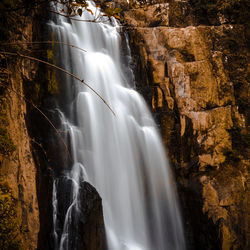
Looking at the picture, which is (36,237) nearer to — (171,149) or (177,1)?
(171,149)

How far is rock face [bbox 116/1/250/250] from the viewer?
700 centimetres

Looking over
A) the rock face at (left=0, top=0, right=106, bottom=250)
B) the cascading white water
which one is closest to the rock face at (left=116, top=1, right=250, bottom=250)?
the cascading white water

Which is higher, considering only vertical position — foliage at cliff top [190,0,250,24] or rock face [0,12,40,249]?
foliage at cliff top [190,0,250,24]

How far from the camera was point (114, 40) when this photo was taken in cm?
905

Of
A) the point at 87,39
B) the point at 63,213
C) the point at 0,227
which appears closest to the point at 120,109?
the point at 87,39

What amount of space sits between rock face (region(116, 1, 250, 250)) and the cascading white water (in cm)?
66

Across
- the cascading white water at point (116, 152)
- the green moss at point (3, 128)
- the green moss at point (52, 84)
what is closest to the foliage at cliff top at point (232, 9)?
the cascading white water at point (116, 152)

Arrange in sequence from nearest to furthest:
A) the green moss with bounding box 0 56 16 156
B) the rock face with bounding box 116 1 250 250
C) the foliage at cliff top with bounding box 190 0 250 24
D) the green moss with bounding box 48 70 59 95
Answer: the green moss with bounding box 0 56 16 156 < the green moss with bounding box 48 70 59 95 < the rock face with bounding box 116 1 250 250 < the foliage at cliff top with bounding box 190 0 250 24

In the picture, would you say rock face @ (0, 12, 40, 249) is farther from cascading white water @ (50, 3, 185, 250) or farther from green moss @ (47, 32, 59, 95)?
green moss @ (47, 32, 59, 95)

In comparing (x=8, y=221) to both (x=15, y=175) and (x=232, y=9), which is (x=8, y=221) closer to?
(x=15, y=175)

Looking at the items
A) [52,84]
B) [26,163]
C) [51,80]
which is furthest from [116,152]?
[26,163]

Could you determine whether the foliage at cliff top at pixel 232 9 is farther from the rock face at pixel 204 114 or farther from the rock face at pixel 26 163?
the rock face at pixel 26 163

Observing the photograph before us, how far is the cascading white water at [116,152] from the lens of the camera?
19.1ft

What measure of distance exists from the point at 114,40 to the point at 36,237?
25.4 ft
